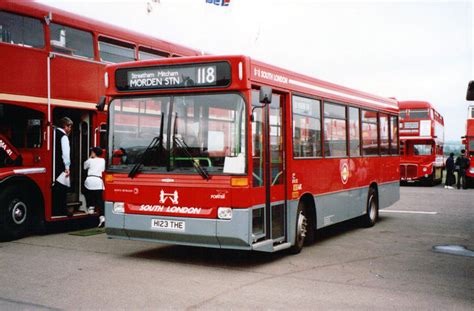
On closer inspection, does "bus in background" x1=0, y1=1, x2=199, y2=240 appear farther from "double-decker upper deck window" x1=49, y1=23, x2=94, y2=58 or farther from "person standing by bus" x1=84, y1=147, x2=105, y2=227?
"person standing by bus" x1=84, y1=147, x2=105, y2=227

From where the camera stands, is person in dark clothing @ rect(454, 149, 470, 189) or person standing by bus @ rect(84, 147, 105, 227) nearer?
person standing by bus @ rect(84, 147, 105, 227)

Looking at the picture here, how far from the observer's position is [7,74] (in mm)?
10688

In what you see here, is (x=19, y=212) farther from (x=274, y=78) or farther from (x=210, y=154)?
(x=274, y=78)

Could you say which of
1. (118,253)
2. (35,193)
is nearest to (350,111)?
(118,253)

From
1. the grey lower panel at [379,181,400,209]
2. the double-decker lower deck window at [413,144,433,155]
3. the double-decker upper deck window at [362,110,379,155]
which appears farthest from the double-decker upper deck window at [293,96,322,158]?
the double-decker lower deck window at [413,144,433,155]

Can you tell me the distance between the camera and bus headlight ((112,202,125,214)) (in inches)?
344

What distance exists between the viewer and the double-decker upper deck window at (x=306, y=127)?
9602mm

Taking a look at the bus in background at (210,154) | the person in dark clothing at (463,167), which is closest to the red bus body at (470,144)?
the person in dark clothing at (463,167)

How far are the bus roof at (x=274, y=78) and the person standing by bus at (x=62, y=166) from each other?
309 centimetres

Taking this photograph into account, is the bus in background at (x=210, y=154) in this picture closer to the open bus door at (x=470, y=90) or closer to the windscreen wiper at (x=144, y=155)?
the windscreen wiper at (x=144, y=155)

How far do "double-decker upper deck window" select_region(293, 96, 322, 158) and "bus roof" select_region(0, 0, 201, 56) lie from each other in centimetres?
513

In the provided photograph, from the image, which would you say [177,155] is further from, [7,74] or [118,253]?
[7,74]

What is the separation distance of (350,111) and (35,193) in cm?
639

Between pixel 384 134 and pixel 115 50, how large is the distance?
6.61 metres
